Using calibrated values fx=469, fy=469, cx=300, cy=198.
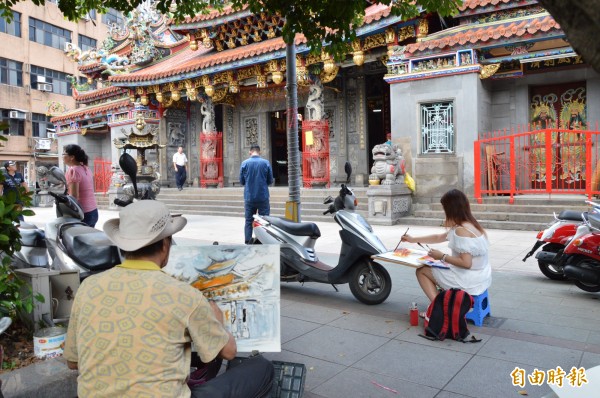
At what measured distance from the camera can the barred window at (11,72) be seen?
31.7 metres

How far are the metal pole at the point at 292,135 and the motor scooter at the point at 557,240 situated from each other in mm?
3243

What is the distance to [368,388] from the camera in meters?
3.12

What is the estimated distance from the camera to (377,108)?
16906 mm

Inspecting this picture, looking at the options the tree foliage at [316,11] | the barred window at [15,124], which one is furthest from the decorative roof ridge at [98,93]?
the tree foliage at [316,11]

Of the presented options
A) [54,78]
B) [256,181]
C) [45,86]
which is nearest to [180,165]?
[256,181]

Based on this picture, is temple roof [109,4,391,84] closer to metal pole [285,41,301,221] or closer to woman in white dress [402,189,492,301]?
metal pole [285,41,301,221]

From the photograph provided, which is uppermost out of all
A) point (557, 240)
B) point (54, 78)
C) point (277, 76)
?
point (54, 78)

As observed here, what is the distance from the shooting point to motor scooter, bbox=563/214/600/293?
5023 mm

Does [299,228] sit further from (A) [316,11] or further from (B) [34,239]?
(B) [34,239]

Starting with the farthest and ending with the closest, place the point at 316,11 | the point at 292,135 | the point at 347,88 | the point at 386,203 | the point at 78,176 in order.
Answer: the point at 347,88, the point at 386,203, the point at 292,135, the point at 78,176, the point at 316,11

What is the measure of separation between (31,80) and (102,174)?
18.2m

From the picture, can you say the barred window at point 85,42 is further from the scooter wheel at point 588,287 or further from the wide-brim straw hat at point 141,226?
the wide-brim straw hat at point 141,226

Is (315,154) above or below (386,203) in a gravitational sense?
above

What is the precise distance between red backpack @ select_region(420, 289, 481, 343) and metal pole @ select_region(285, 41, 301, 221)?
308cm
